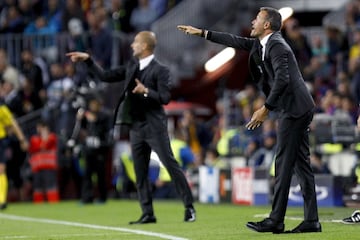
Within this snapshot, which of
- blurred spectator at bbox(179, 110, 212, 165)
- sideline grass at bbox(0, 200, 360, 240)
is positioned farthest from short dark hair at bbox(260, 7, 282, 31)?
blurred spectator at bbox(179, 110, 212, 165)

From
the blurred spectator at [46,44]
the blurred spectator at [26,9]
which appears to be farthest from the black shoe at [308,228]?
the blurred spectator at [26,9]

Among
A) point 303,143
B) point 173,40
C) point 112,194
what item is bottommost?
point 112,194

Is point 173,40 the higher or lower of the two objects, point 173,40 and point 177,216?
the higher

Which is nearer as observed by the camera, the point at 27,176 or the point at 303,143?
the point at 303,143

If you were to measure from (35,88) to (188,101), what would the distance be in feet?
15.5

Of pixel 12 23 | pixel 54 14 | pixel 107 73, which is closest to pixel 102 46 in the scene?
pixel 54 14

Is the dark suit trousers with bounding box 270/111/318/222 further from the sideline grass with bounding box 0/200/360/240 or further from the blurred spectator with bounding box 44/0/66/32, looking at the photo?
the blurred spectator with bounding box 44/0/66/32

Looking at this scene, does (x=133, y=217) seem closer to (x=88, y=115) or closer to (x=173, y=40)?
(x=88, y=115)

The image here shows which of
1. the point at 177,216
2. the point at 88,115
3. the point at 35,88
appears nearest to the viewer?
the point at 177,216

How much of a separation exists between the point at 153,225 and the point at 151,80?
1955 mm

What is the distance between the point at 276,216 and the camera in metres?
12.2

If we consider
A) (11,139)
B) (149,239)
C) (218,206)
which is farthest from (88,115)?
(149,239)

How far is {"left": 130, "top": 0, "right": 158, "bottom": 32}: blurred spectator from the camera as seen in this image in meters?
27.9

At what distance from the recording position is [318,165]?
66.1 ft
